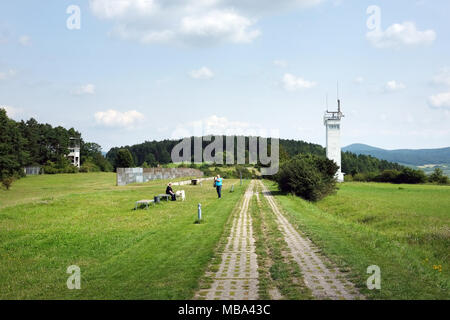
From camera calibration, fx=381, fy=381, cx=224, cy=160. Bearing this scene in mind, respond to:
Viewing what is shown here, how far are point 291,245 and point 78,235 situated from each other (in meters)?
7.58

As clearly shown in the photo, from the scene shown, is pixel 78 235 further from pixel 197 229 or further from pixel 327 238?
pixel 327 238

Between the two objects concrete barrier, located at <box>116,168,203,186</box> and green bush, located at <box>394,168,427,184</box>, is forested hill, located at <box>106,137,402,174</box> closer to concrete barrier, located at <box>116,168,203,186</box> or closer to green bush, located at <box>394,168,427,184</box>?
green bush, located at <box>394,168,427,184</box>

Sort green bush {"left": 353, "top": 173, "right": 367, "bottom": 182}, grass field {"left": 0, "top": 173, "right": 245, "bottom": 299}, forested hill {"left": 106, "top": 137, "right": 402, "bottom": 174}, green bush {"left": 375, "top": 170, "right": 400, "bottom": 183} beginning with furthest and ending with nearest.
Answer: forested hill {"left": 106, "top": 137, "right": 402, "bottom": 174} → green bush {"left": 353, "top": 173, "right": 367, "bottom": 182} → green bush {"left": 375, "top": 170, "right": 400, "bottom": 183} → grass field {"left": 0, "top": 173, "right": 245, "bottom": 299}

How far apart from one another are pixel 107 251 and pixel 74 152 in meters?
101

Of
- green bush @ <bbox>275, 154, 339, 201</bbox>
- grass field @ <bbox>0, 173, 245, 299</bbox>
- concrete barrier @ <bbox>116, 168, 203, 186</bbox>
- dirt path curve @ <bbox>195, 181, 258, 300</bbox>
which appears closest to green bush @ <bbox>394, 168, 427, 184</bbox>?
concrete barrier @ <bbox>116, 168, 203, 186</bbox>

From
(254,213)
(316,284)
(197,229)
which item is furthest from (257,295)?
(254,213)

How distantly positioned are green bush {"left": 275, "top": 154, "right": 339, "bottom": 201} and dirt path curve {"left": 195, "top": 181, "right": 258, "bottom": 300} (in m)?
21.4

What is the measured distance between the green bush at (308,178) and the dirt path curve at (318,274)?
71.2 feet

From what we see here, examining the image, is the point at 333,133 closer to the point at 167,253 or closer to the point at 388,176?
the point at 388,176

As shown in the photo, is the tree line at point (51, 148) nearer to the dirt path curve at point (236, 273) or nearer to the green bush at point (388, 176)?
the green bush at point (388, 176)

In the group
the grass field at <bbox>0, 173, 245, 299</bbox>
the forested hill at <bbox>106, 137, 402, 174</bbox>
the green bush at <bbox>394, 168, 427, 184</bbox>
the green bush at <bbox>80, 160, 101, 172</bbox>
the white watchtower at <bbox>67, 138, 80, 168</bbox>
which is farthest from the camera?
the forested hill at <bbox>106, 137, 402, 174</bbox>

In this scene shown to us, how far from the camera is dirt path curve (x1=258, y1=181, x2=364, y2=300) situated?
6789 millimetres

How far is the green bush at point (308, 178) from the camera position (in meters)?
33.9

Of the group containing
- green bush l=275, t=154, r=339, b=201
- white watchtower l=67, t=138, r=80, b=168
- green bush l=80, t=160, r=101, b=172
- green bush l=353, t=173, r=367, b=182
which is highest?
white watchtower l=67, t=138, r=80, b=168
